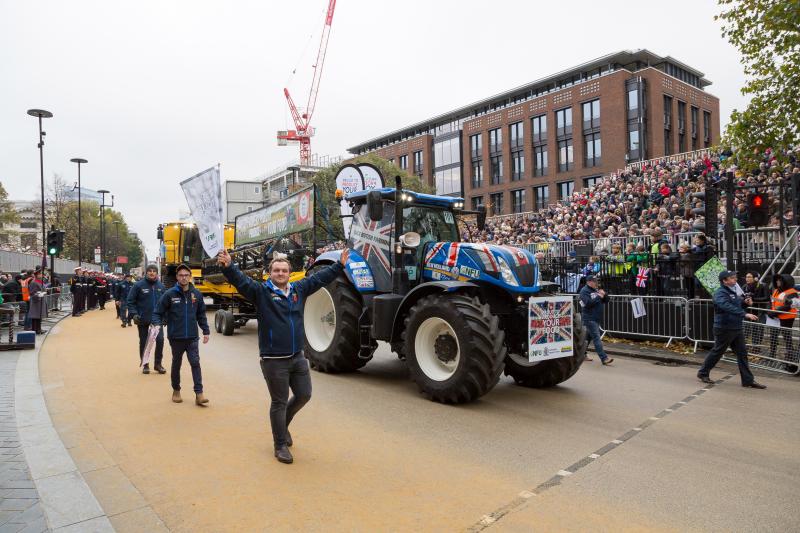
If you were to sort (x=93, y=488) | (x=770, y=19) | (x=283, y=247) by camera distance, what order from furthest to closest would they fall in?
(x=283, y=247) < (x=770, y=19) < (x=93, y=488)

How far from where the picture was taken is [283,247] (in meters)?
12.8

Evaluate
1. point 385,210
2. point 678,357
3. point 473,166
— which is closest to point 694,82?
point 473,166

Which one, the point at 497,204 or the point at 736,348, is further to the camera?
the point at 497,204

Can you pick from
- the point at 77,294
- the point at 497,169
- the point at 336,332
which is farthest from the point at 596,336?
the point at 497,169

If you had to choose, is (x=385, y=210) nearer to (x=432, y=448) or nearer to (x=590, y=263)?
(x=432, y=448)

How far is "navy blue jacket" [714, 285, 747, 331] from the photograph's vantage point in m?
7.79

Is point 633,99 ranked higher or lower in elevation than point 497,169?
higher

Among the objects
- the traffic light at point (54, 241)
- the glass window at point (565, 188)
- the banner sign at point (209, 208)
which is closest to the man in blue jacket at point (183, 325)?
the banner sign at point (209, 208)

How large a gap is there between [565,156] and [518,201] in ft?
21.1

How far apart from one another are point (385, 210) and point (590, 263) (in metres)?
7.54

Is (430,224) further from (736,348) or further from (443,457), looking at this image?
(736,348)

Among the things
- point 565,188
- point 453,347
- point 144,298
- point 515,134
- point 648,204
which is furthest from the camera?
point 515,134

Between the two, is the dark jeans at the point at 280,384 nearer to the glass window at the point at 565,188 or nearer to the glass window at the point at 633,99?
the glass window at the point at 633,99

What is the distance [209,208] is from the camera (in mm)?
5215
